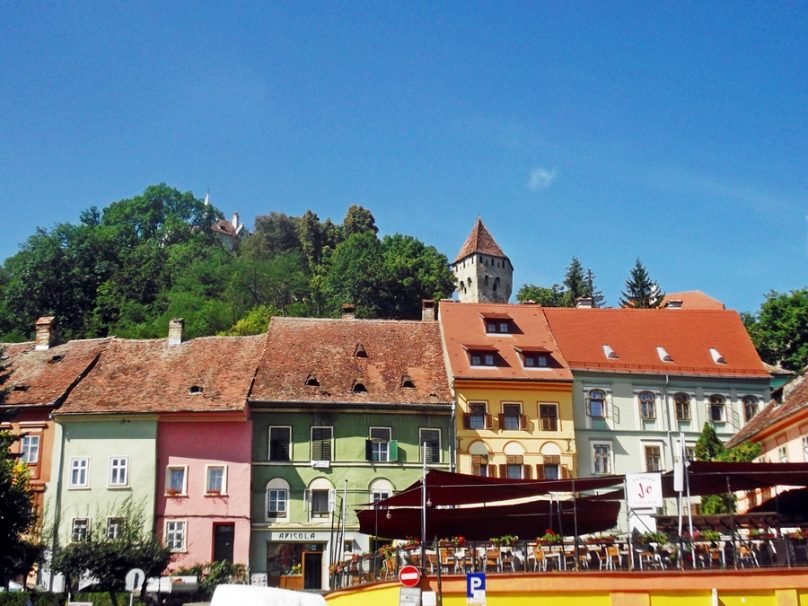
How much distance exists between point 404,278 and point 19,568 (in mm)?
54778

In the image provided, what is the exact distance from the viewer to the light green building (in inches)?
1594

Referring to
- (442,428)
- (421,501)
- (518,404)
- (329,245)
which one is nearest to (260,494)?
(442,428)

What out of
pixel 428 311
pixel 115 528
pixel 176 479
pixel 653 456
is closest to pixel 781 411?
pixel 653 456

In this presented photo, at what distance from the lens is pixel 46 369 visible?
149ft

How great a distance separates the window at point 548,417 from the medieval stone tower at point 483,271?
60.3 meters

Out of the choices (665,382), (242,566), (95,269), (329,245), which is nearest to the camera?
(242,566)

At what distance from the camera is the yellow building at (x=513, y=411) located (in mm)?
42438

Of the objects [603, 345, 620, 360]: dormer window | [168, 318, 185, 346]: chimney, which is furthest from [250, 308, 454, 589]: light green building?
[603, 345, 620, 360]: dormer window

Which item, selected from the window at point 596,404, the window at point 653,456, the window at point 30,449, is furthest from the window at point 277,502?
the window at point 653,456

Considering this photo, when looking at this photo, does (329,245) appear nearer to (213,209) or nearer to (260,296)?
(213,209)

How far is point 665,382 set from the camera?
4550cm

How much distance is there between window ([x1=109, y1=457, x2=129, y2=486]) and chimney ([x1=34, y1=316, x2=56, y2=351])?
9358 millimetres

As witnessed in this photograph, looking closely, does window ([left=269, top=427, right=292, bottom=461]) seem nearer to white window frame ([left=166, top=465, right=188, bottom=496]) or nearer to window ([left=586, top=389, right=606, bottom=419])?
white window frame ([left=166, top=465, right=188, bottom=496])

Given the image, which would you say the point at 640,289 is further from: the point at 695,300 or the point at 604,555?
the point at 604,555
